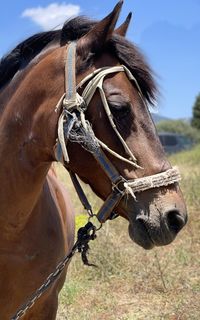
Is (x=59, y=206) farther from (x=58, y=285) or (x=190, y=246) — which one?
(x=190, y=246)

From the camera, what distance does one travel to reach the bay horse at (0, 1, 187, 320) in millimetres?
2080

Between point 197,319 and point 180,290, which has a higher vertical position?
point 197,319

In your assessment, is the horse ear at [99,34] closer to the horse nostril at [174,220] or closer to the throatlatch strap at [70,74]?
the throatlatch strap at [70,74]

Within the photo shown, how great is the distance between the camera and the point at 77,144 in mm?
2191

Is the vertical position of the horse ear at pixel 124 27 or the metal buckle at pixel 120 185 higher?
the horse ear at pixel 124 27

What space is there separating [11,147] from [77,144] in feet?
1.57

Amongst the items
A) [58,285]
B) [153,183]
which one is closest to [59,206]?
[58,285]

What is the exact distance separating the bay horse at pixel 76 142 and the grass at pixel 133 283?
212 cm

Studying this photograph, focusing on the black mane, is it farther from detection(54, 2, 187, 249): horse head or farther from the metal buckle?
the metal buckle

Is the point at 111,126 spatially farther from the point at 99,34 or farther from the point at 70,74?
the point at 99,34

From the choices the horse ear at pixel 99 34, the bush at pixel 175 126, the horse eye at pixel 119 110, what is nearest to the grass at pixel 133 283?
the horse eye at pixel 119 110

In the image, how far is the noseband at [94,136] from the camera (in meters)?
2.07

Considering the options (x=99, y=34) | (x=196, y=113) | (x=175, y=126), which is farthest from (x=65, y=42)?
(x=175, y=126)

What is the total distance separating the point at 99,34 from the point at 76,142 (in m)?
0.51
